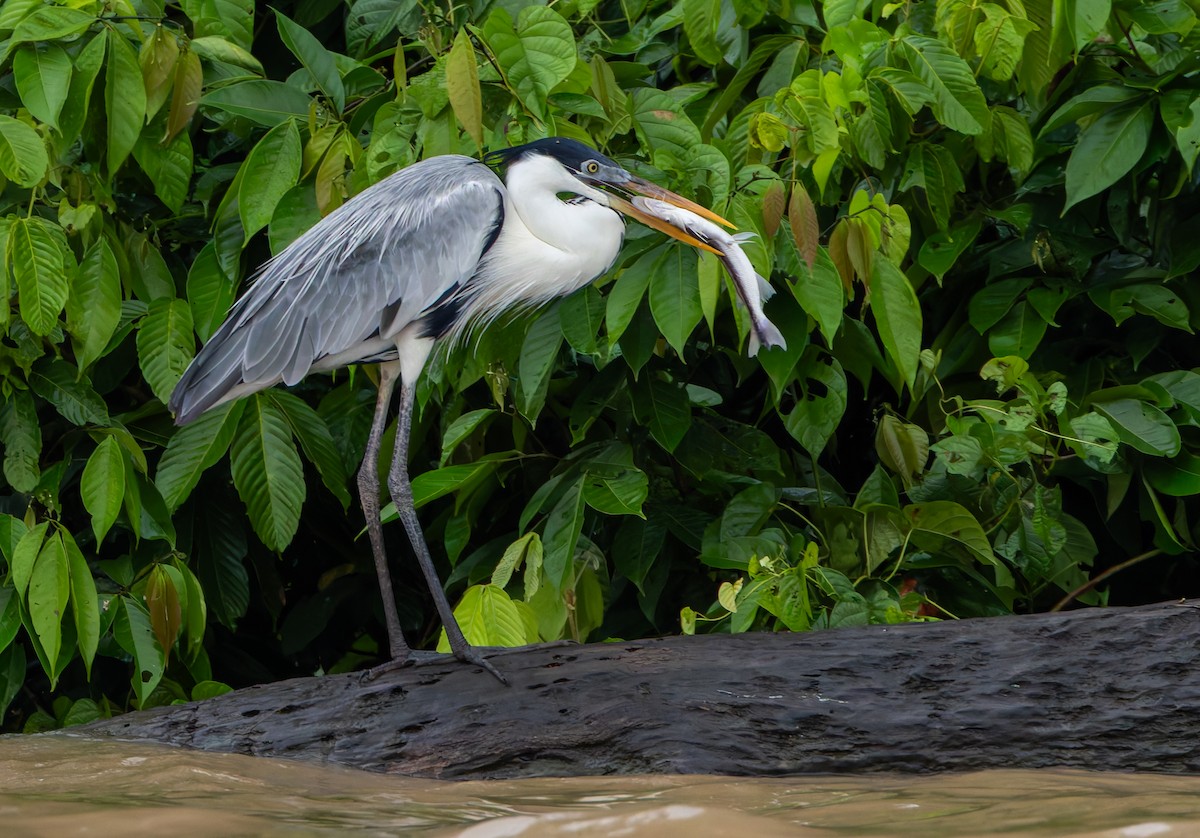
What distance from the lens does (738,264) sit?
2.44 m

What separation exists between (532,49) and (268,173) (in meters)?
0.70

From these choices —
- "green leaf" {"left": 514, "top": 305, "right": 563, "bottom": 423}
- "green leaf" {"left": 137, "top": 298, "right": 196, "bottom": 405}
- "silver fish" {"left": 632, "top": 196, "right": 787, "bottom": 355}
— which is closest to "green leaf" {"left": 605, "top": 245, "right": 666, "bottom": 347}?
"silver fish" {"left": 632, "top": 196, "right": 787, "bottom": 355}

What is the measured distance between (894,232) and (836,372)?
1.24 feet

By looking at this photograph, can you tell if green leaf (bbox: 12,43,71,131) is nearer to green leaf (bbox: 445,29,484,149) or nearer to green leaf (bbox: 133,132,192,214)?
green leaf (bbox: 133,132,192,214)

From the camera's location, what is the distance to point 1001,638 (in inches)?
88.0

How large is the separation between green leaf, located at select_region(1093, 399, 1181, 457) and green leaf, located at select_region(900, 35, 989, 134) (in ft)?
2.42

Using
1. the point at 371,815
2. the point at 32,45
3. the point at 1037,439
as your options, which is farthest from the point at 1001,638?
the point at 32,45

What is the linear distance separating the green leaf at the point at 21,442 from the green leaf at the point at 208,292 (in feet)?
1.56

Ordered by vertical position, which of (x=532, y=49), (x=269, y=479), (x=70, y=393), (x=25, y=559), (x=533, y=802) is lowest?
(x=533, y=802)

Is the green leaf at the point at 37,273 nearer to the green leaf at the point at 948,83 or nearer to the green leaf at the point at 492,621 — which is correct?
the green leaf at the point at 492,621

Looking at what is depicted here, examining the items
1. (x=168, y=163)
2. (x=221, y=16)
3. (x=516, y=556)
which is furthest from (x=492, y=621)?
(x=221, y=16)

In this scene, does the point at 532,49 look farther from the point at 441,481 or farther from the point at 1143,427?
the point at 1143,427

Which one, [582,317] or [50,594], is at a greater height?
[582,317]

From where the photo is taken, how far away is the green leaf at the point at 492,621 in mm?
2650
